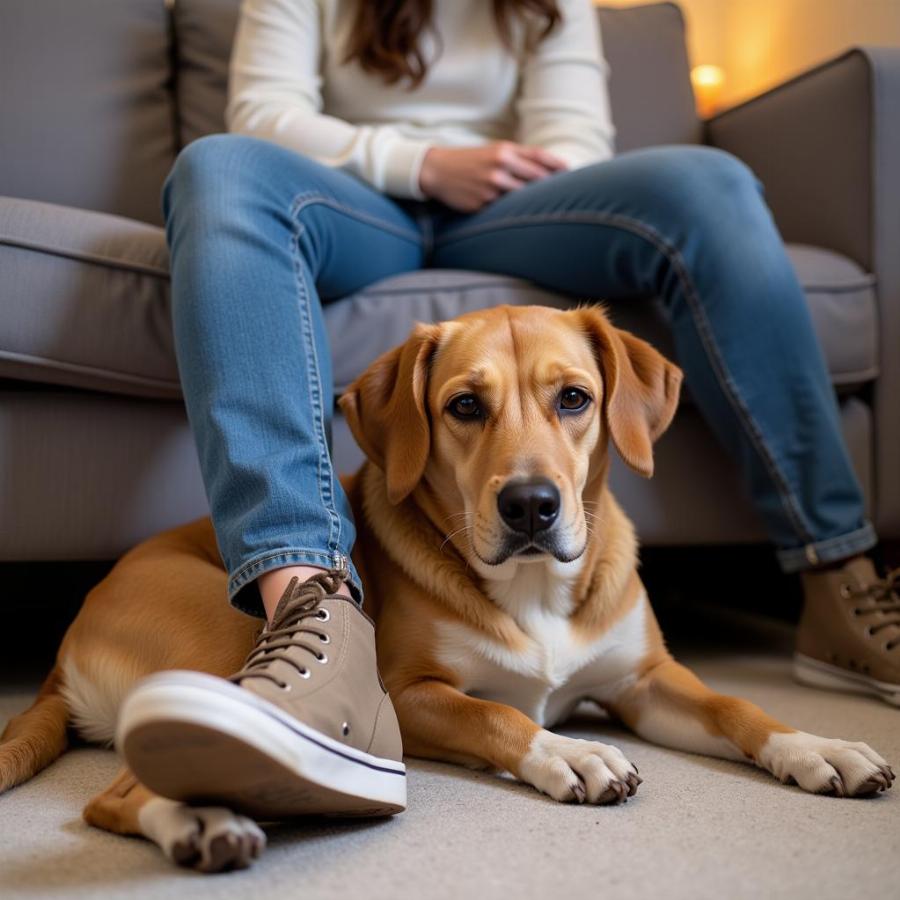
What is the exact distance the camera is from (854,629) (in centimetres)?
168

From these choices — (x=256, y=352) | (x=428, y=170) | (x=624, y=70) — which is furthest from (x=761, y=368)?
(x=624, y=70)

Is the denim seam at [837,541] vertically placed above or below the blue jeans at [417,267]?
below

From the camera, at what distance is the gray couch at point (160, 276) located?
1.73m

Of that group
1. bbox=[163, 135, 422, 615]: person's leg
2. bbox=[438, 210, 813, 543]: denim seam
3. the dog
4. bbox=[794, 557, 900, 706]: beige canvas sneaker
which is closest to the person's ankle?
bbox=[163, 135, 422, 615]: person's leg

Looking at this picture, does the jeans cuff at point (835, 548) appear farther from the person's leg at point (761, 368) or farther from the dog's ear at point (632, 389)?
the dog's ear at point (632, 389)

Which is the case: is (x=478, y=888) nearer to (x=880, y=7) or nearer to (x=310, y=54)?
(x=310, y=54)

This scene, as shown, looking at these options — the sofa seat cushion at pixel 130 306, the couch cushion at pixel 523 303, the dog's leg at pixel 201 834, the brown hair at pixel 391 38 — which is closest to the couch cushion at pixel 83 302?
the sofa seat cushion at pixel 130 306

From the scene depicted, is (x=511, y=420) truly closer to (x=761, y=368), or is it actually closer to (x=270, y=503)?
(x=270, y=503)

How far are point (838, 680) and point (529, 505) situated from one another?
2.76ft

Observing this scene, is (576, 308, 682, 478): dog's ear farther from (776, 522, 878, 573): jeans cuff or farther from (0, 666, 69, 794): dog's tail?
(0, 666, 69, 794): dog's tail

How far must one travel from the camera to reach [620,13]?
300 cm

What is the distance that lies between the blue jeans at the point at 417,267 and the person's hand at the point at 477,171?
39 mm

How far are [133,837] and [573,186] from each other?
1.34 meters

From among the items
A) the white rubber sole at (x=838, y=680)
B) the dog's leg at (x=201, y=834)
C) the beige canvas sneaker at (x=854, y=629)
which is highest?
the dog's leg at (x=201, y=834)
